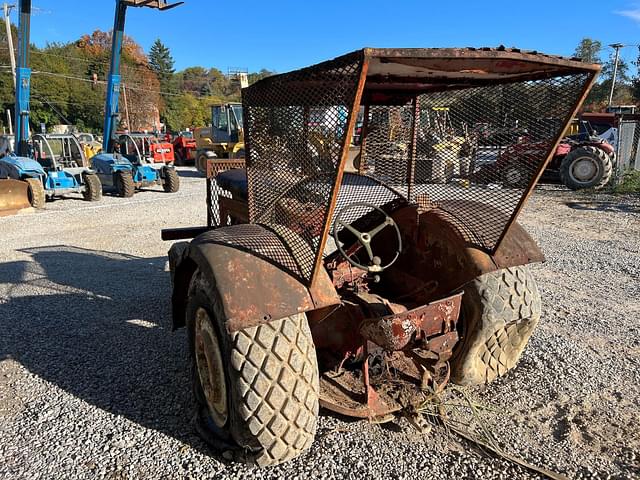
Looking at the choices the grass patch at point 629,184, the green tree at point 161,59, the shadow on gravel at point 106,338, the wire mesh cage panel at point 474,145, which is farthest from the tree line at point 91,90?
the wire mesh cage panel at point 474,145

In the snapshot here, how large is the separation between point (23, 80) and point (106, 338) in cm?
1446

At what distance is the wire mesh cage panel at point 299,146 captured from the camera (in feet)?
7.34

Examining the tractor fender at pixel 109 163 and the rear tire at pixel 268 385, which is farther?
the tractor fender at pixel 109 163

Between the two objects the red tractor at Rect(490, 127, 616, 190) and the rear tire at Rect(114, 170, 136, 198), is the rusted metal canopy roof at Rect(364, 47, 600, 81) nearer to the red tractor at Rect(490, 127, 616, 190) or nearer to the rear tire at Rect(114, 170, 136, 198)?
the red tractor at Rect(490, 127, 616, 190)

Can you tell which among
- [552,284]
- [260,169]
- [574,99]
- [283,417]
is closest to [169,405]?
[283,417]

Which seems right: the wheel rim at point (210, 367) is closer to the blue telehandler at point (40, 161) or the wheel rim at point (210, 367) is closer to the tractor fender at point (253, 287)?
the tractor fender at point (253, 287)

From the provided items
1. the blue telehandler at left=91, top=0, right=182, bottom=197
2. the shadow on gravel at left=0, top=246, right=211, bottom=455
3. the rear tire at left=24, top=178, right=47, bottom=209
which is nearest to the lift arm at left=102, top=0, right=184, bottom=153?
the blue telehandler at left=91, top=0, right=182, bottom=197

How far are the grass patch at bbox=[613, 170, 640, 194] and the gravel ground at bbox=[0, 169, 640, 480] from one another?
7.61 meters

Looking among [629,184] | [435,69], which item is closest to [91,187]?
[435,69]

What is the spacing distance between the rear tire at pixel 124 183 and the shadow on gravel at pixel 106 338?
8.15m

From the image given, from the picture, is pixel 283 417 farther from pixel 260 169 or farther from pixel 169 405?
pixel 260 169

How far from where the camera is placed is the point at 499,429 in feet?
10.3

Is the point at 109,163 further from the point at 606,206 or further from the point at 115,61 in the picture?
the point at 606,206

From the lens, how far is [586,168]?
1434 cm
